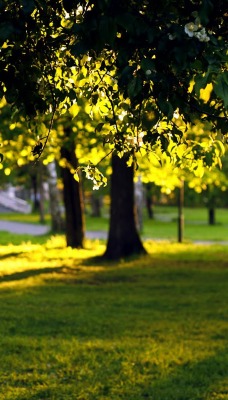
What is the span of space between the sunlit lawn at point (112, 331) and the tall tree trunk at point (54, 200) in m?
11.5

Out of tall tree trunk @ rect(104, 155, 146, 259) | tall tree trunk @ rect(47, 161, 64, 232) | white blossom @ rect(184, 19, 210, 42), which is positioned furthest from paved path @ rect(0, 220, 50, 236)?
white blossom @ rect(184, 19, 210, 42)

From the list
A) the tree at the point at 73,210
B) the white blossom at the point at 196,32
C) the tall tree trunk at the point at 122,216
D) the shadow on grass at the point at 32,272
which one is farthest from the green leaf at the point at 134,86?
the tree at the point at 73,210

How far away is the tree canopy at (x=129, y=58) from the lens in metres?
3.17

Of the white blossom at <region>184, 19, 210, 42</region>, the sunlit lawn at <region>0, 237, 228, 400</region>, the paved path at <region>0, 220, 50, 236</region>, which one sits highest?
the white blossom at <region>184, 19, 210, 42</region>

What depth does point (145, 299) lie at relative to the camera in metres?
13.2

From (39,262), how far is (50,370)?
10712mm

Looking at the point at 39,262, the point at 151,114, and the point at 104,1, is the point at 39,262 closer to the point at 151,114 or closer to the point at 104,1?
the point at 151,114

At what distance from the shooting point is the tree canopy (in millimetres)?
3170

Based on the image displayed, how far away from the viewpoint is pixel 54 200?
31.6m

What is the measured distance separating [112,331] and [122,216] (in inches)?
388

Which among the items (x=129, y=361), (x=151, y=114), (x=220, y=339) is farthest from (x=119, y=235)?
(x=151, y=114)

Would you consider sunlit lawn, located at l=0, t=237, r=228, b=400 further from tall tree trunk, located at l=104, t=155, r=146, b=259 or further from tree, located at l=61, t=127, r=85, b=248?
tree, located at l=61, t=127, r=85, b=248

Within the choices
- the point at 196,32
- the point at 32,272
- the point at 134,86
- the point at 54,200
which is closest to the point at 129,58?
the point at 134,86

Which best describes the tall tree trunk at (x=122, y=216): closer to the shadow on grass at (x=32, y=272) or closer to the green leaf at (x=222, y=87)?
the shadow on grass at (x=32, y=272)
